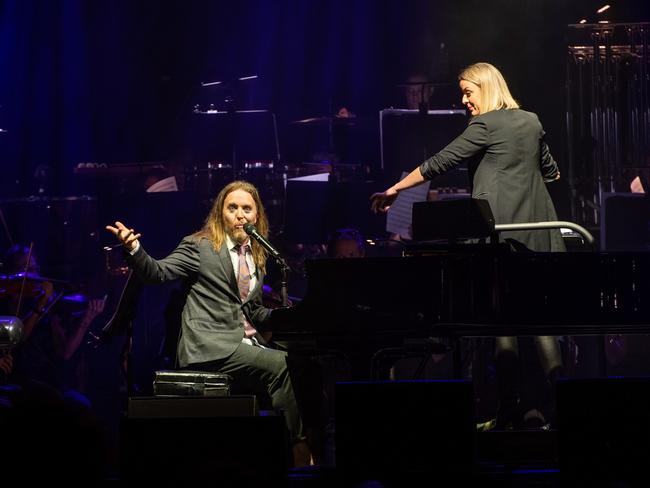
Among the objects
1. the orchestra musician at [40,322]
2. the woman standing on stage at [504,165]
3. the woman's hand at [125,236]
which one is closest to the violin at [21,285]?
the orchestra musician at [40,322]

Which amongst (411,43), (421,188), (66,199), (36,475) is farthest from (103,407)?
(36,475)

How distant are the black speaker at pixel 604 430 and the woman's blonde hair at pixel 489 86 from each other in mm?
1834

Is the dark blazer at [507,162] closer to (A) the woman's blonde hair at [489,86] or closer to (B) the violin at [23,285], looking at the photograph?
(A) the woman's blonde hair at [489,86]

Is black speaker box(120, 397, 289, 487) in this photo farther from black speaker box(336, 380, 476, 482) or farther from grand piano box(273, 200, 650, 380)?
grand piano box(273, 200, 650, 380)

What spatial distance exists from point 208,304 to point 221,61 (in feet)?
21.1

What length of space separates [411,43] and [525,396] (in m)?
5.56

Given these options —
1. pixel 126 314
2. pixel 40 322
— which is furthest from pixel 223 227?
pixel 40 322

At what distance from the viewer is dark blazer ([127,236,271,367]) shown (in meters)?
5.20

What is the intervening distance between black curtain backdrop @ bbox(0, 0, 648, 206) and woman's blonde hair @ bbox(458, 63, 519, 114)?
3415mm

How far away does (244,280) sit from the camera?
5.35 m

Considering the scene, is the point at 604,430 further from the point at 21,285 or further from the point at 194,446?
the point at 21,285

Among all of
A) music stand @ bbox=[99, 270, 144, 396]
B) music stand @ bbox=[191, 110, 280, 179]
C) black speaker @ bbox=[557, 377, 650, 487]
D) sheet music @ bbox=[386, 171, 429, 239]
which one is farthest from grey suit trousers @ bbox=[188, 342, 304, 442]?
music stand @ bbox=[191, 110, 280, 179]

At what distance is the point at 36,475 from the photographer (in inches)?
79.4

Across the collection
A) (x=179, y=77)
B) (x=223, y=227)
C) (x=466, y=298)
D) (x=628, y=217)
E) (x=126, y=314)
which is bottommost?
(x=126, y=314)
